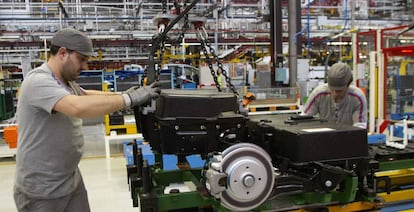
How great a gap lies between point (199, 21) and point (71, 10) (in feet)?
22.2

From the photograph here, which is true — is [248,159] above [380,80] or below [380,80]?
below

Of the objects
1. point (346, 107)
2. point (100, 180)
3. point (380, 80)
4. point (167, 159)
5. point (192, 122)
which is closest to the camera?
point (192, 122)

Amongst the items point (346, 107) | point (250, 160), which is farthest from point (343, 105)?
point (250, 160)

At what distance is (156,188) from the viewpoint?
1.60m

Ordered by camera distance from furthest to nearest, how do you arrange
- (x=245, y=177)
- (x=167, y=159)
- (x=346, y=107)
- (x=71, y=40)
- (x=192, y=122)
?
(x=346, y=107)
(x=167, y=159)
(x=71, y=40)
(x=192, y=122)
(x=245, y=177)

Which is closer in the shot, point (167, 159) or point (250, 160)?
point (250, 160)

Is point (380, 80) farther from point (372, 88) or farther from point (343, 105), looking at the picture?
point (343, 105)

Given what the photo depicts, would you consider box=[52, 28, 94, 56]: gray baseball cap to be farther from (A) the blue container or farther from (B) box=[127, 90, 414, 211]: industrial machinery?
(A) the blue container

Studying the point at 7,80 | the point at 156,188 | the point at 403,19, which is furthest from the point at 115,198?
the point at 403,19

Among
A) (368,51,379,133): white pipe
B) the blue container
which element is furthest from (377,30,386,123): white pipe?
the blue container

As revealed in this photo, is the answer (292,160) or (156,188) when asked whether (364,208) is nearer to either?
(292,160)

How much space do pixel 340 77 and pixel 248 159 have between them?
4.38ft

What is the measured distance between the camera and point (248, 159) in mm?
1399

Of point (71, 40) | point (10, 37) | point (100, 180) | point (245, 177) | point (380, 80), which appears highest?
point (10, 37)
